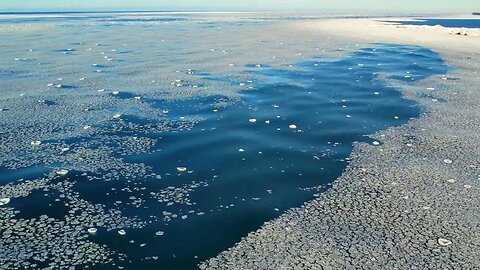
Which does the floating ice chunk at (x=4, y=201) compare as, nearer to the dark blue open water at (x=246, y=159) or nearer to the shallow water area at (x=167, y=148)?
the shallow water area at (x=167, y=148)

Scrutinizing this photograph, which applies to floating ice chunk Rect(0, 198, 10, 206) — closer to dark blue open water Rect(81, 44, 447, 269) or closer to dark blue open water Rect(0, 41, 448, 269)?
dark blue open water Rect(0, 41, 448, 269)

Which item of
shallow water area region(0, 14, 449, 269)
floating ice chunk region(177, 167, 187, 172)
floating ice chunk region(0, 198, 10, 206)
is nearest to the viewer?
shallow water area region(0, 14, 449, 269)

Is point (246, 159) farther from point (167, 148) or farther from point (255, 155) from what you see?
point (167, 148)

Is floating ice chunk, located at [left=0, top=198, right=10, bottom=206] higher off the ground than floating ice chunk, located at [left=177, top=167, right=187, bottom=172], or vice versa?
floating ice chunk, located at [left=177, top=167, right=187, bottom=172]

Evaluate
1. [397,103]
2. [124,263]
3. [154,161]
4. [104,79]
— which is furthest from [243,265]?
[104,79]

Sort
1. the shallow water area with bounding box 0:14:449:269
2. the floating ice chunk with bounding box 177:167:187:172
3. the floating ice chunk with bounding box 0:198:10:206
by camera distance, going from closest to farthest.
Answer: the shallow water area with bounding box 0:14:449:269 → the floating ice chunk with bounding box 0:198:10:206 → the floating ice chunk with bounding box 177:167:187:172

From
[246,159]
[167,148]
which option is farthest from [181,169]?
[246,159]

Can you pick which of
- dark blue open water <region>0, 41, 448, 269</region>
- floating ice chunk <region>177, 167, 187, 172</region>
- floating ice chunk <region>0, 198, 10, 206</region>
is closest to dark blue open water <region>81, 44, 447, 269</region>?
dark blue open water <region>0, 41, 448, 269</region>
